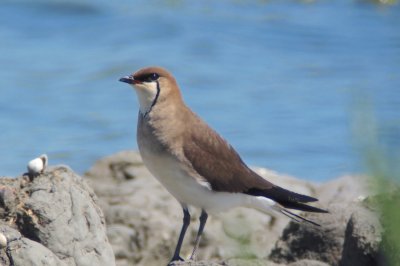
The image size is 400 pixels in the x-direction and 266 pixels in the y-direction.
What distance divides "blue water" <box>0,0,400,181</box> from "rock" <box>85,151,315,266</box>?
9.28 ft

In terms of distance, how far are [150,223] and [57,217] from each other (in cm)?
346

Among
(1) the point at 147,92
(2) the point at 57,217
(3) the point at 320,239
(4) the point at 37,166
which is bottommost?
(3) the point at 320,239

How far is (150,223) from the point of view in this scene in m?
9.56

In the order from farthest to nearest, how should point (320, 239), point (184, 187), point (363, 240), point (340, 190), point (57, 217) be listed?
point (340, 190) < point (320, 239) < point (184, 187) < point (363, 240) < point (57, 217)

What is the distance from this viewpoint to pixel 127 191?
10242 mm

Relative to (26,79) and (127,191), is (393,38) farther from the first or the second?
(127,191)

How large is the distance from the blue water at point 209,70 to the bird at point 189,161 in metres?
4.86

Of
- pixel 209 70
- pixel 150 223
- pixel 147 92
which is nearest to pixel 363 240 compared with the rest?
pixel 147 92

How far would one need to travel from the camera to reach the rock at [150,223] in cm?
933

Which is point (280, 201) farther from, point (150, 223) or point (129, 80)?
point (150, 223)

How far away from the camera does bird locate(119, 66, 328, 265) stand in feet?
23.1

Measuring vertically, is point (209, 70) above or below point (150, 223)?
below

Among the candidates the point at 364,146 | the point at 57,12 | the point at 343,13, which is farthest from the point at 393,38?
the point at 364,146

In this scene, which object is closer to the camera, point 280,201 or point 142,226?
point 280,201
